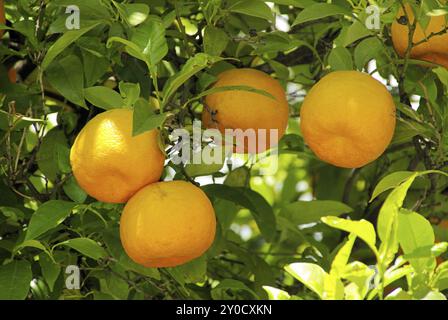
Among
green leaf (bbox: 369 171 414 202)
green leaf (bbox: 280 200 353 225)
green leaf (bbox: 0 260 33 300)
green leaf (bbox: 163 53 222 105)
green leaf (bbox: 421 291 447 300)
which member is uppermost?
green leaf (bbox: 163 53 222 105)

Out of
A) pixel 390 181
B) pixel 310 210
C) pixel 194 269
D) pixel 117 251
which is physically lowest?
pixel 310 210

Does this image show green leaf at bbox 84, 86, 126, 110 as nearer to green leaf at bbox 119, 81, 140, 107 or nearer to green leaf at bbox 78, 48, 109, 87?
green leaf at bbox 119, 81, 140, 107

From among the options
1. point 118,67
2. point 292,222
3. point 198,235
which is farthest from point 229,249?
point 198,235

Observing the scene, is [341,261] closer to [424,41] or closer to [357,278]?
[357,278]

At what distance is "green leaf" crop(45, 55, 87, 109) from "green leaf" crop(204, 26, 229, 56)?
0.77 ft

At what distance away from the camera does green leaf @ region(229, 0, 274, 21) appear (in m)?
1.79

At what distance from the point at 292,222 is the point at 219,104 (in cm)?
59

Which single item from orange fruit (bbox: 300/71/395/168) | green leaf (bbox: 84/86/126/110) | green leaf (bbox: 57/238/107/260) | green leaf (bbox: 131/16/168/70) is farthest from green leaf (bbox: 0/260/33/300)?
orange fruit (bbox: 300/71/395/168)

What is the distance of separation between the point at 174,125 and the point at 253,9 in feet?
0.86

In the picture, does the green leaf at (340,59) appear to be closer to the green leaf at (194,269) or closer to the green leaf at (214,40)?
the green leaf at (214,40)

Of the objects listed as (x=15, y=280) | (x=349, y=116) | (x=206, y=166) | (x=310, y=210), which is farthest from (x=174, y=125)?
(x=310, y=210)

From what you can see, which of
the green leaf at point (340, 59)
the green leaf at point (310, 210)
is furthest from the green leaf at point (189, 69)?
the green leaf at point (310, 210)

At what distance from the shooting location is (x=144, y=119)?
5.27ft

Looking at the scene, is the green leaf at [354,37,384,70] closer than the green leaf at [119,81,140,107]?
No
